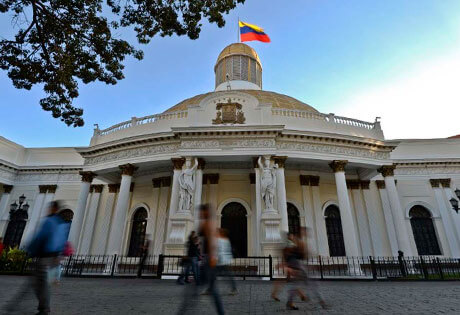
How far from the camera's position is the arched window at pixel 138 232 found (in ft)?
54.0

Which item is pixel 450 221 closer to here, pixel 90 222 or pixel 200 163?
pixel 200 163

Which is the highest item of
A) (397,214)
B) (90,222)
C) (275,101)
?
(275,101)

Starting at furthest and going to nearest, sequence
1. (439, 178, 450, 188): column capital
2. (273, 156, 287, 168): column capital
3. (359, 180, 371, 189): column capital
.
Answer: (439, 178, 450, 188): column capital → (359, 180, 371, 189): column capital → (273, 156, 287, 168): column capital

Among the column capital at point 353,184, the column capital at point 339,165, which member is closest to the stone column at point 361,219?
the column capital at point 353,184

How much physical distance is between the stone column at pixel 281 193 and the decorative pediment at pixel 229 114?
307 centimetres

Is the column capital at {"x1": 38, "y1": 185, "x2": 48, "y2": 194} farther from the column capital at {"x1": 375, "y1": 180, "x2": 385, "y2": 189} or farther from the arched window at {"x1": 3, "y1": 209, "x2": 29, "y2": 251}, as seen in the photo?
the column capital at {"x1": 375, "y1": 180, "x2": 385, "y2": 189}

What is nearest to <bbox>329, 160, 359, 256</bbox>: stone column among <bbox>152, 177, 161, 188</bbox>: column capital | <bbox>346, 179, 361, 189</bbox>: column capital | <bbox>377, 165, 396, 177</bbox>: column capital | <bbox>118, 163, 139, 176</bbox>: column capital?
<bbox>377, 165, 396, 177</bbox>: column capital

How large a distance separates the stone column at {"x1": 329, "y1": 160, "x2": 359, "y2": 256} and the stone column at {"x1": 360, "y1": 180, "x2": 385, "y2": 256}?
11.1ft

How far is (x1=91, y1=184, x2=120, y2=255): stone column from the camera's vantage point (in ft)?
53.1

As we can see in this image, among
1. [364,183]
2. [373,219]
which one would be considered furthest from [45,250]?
[364,183]

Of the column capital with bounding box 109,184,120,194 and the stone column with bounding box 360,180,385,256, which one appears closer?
the stone column with bounding box 360,180,385,256

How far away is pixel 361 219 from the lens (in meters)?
16.7

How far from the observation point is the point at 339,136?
1457cm

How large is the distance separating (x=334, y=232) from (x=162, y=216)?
10.9 m
